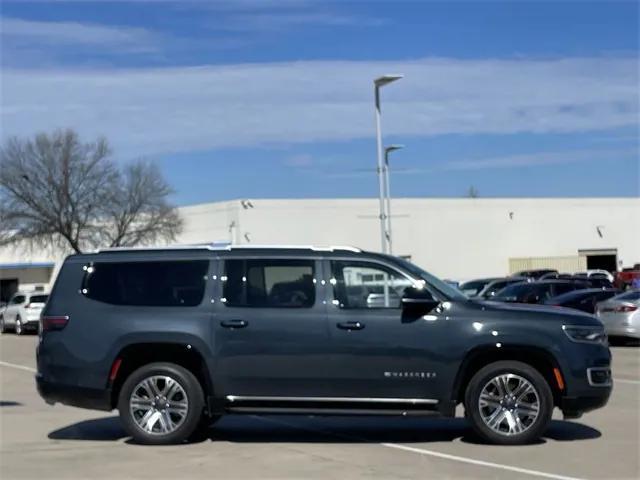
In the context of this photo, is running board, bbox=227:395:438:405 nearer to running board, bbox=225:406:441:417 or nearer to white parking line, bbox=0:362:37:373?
running board, bbox=225:406:441:417

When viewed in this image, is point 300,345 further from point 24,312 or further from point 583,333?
point 24,312

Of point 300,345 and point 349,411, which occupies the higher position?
point 300,345

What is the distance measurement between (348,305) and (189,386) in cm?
179

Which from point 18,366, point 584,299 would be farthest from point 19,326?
point 584,299

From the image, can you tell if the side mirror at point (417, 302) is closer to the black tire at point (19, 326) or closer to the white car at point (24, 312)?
the white car at point (24, 312)

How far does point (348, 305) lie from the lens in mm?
10500

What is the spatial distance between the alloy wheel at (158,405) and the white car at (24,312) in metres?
29.0

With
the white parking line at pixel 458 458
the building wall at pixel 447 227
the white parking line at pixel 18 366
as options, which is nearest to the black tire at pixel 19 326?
the white parking line at pixel 18 366

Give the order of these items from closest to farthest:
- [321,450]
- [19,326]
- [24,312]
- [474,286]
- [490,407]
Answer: [321,450] < [490,407] < [474,286] < [24,312] < [19,326]

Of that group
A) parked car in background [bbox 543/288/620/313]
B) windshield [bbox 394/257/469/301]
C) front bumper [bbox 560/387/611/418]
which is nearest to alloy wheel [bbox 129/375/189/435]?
windshield [bbox 394/257/469/301]

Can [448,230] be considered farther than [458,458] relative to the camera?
Yes

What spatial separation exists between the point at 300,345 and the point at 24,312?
30944mm

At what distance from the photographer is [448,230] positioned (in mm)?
65750

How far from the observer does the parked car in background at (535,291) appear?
92.3 feet
